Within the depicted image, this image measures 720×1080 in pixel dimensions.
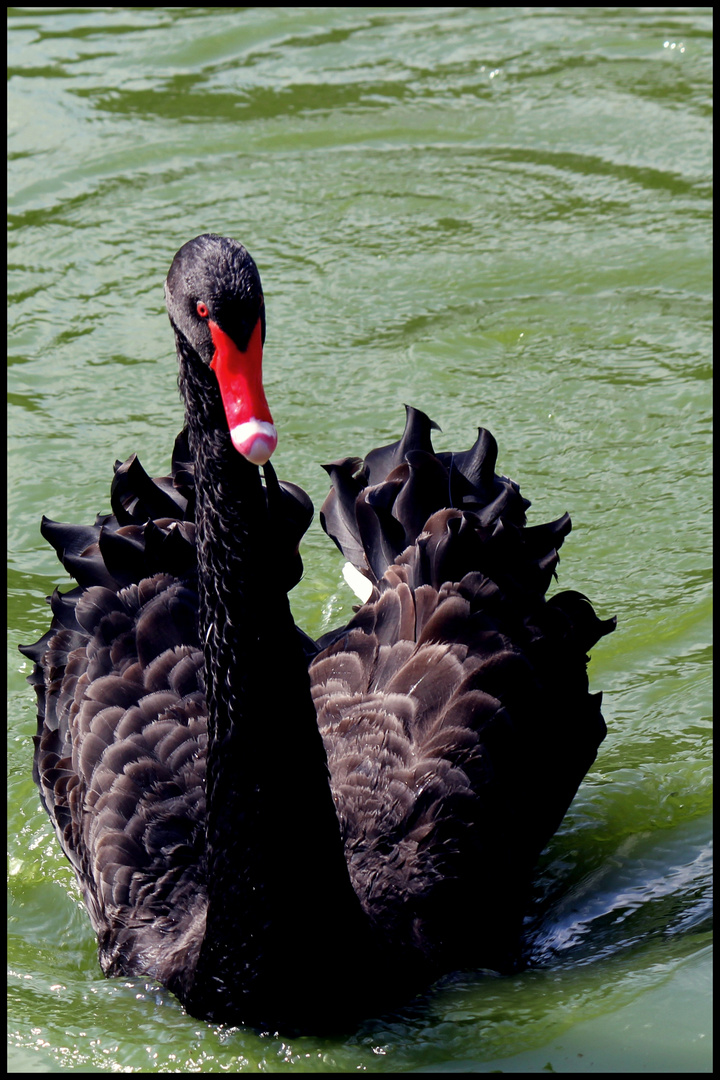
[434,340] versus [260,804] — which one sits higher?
[434,340]

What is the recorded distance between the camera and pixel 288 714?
315 centimetres

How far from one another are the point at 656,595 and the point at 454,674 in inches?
62.6

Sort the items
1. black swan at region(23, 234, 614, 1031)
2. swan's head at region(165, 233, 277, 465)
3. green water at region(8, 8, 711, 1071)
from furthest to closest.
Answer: green water at region(8, 8, 711, 1071)
black swan at region(23, 234, 614, 1031)
swan's head at region(165, 233, 277, 465)

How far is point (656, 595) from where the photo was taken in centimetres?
518

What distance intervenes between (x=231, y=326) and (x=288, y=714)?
0.87 meters

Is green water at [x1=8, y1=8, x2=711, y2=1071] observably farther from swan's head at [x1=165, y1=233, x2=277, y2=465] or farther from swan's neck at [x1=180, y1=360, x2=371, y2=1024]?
swan's head at [x1=165, y1=233, x2=277, y2=465]

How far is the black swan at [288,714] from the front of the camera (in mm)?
3057

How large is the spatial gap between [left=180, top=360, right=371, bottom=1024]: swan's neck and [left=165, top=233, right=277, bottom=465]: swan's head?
284mm

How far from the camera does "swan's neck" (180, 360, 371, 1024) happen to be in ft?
10.1

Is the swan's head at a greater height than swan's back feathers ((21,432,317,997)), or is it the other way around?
the swan's head

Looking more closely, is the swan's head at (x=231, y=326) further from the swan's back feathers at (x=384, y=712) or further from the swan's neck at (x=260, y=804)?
the swan's back feathers at (x=384, y=712)

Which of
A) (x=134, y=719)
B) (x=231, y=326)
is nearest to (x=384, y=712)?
(x=134, y=719)

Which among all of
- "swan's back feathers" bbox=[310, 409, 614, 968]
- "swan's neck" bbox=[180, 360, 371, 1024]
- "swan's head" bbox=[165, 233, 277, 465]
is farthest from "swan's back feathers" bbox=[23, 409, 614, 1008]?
"swan's head" bbox=[165, 233, 277, 465]

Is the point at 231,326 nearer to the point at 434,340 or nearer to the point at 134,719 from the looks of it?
the point at 134,719
